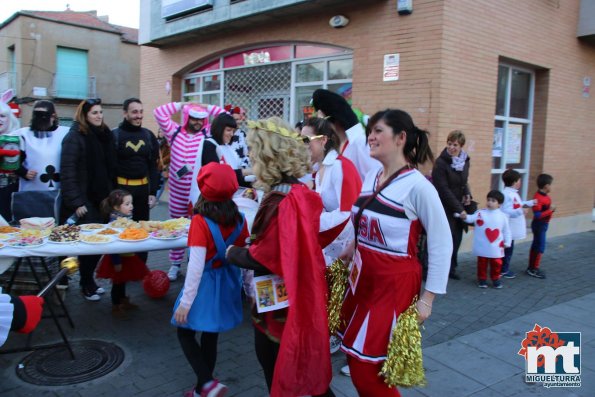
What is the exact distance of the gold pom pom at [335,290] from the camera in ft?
8.52

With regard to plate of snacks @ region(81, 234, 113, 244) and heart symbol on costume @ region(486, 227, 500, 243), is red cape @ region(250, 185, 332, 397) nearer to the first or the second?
plate of snacks @ region(81, 234, 113, 244)

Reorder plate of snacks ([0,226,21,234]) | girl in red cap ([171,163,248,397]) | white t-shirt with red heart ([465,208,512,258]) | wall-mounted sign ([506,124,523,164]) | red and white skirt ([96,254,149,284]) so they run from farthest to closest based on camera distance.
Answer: wall-mounted sign ([506,124,523,164]), white t-shirt with red heart ([465,208,512,258]), red and white skirt ([96,254,149,284]), plate of snacks ([0,226,21,234]), girl in red cap ([171,163,248,397])

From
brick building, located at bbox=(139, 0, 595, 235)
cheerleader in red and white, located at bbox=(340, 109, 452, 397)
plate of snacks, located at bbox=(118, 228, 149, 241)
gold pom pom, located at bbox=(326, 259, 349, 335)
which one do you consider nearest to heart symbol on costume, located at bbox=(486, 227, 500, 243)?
brick building, located at bbox=(139, 0, 595, 235)

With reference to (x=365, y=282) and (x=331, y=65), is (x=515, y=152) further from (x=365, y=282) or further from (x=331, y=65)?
(x=365, y=282)

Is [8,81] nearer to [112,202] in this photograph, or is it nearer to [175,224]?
[112,202]

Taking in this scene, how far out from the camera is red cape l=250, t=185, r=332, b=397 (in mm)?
2270

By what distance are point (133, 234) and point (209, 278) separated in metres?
1.21

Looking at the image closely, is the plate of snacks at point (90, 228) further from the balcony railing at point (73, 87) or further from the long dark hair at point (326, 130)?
the balcony railing at point (73, 87)

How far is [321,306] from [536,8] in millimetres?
8161

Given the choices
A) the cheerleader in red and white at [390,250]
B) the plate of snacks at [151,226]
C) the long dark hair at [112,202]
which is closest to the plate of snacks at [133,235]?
the plate of snacks at [151,226]

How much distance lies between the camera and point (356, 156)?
3.58 m

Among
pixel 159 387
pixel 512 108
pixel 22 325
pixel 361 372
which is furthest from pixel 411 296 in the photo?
pixel 512 108

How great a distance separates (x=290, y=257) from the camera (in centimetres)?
228

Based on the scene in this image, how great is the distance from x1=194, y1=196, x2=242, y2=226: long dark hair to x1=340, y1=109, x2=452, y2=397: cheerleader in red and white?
88 cm
